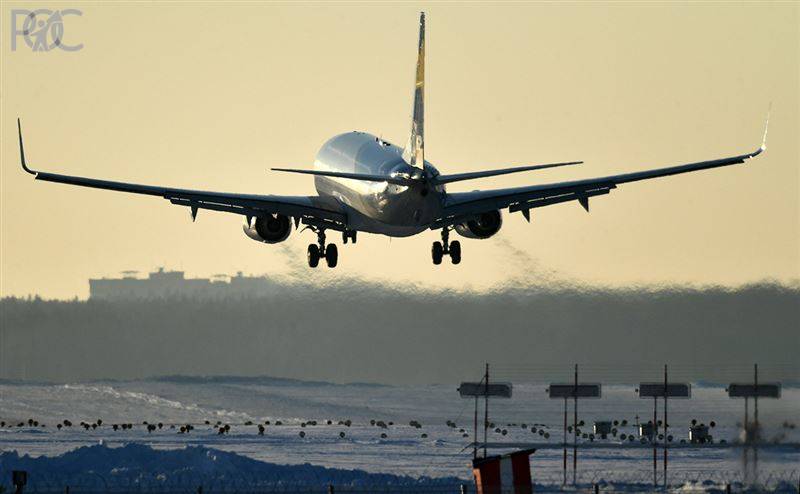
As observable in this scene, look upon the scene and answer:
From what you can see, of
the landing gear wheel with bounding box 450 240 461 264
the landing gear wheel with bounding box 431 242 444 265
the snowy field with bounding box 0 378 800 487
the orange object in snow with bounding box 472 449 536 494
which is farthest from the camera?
the landing gear wheel with bounding box 431 242 444 265

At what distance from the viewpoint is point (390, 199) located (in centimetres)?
7869

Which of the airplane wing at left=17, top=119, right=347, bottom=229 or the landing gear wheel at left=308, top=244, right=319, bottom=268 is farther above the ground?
the airplane wing at left=17, top=119, right=347, bottom=229

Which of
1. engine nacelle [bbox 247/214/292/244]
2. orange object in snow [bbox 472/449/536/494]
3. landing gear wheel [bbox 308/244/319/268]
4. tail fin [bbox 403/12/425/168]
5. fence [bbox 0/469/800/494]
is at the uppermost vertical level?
tail fin [bbox 403/12/425/168]

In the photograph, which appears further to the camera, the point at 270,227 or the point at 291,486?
the point at 270,227

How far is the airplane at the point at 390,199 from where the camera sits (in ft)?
256

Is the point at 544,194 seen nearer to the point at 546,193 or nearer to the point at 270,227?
the point at 546,193

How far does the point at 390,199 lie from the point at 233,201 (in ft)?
32.0

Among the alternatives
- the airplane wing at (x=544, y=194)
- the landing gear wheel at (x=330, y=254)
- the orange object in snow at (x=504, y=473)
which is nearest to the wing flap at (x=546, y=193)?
the airplane wing at (x=544, y=194)

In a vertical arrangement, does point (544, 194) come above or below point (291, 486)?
above

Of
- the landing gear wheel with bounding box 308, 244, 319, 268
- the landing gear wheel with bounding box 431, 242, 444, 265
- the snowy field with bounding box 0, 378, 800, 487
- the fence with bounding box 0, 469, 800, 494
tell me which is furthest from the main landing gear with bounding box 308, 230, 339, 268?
the fence with bounding box 0, 469, 800, 494

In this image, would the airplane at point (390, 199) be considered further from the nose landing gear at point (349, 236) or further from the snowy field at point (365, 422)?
the snowy field at point (365, 422)

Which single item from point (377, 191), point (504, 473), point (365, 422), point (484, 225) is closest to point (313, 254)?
point (484, 225)

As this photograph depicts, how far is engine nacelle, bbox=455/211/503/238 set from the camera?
86.8m

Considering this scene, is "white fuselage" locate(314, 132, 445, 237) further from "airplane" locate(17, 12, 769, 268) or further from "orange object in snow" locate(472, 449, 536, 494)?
"orange object in snow" locate(472, 449, 536, 494)
